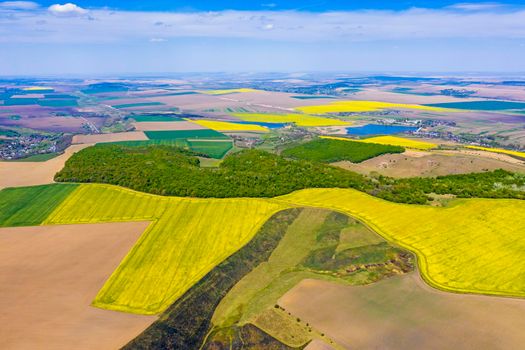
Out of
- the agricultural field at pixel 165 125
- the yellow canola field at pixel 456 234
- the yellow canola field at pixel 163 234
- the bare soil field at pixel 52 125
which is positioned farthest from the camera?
the bare soil field at pixel 52 125

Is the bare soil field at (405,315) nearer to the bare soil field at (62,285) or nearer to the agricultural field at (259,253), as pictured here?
the agricultural field at (259,253)

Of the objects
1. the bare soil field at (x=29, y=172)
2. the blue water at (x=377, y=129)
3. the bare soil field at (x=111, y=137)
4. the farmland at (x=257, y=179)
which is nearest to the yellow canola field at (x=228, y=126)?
the bare soil field at (x=111, y=137)

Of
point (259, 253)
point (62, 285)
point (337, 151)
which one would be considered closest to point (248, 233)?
point (259, 253)

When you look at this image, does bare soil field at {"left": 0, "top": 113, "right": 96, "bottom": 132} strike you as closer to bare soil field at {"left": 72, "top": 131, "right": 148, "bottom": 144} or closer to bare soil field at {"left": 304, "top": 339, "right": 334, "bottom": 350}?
bare soil field at {"left": 72, "top": 131, "right": 148, "bottom": 144}

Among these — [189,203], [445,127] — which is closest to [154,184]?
[189,203]

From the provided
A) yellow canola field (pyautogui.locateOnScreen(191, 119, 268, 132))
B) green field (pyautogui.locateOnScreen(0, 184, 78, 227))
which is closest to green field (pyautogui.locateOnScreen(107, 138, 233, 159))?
yellow canola field (pyautogui.locateOnScreen(191, 119, 268, 132))

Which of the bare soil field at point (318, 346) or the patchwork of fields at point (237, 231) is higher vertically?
the patchwork of fields at point (237, 231)

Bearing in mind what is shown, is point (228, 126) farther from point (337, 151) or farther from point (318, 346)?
point (318, 346)

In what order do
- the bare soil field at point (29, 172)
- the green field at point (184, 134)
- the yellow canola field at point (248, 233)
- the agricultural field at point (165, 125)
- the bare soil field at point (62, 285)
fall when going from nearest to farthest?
the bare soil field at point (62, 285)
the yellow canola field at point (248, 233)
the bare soil field at point (29, 172)
the green field at point (184, 134)
the agricultural field at point (165, 125)
